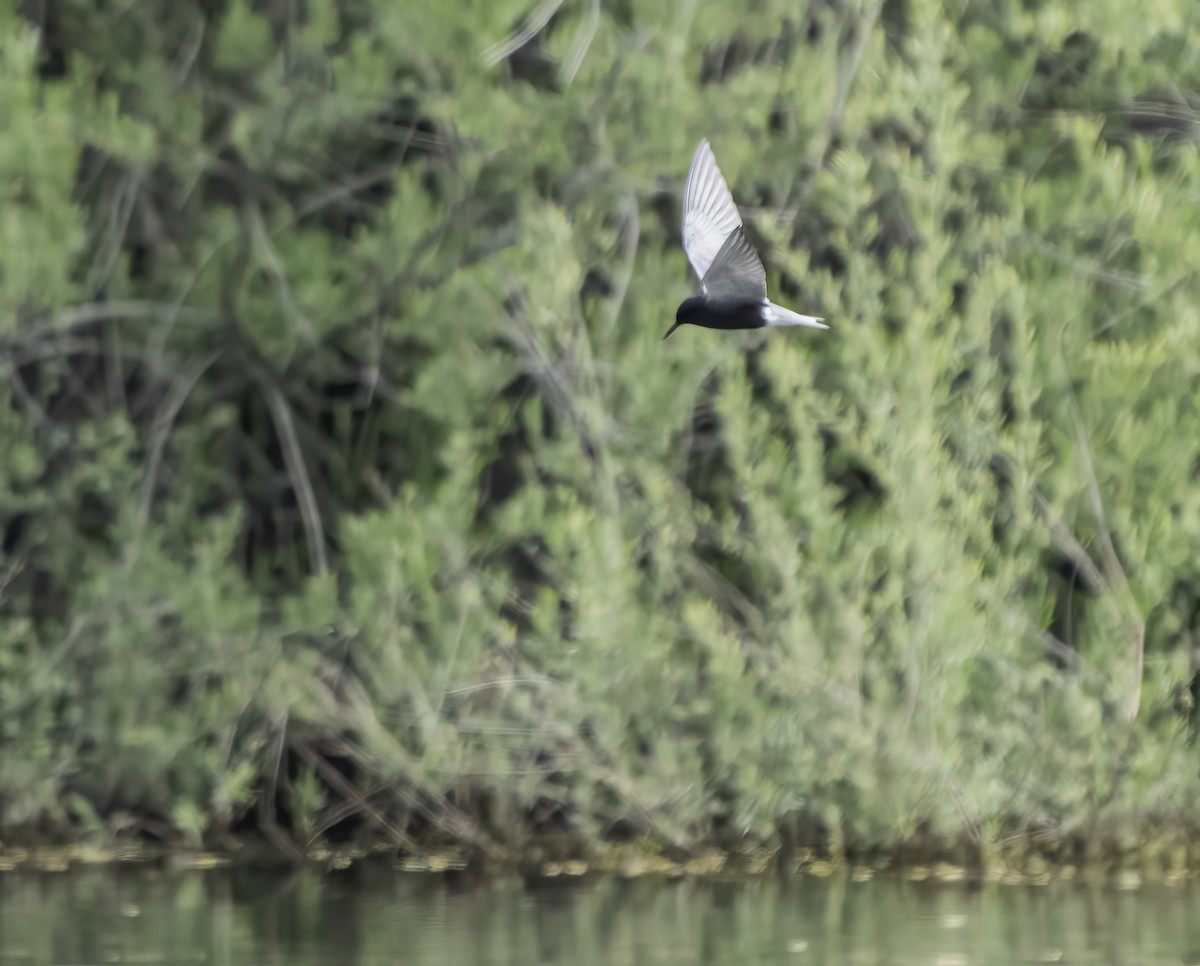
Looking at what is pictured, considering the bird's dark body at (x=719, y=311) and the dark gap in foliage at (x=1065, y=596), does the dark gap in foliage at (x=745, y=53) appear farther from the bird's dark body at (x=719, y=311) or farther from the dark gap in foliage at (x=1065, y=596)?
the bird's dark body at (x=719, y=311)

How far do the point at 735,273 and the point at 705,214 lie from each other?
13.0 inches

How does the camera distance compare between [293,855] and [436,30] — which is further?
[293,855]

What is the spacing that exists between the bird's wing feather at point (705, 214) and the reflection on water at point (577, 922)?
2684mm

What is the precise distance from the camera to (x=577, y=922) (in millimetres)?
10586

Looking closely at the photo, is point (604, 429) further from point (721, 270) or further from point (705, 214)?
point (721, 270)

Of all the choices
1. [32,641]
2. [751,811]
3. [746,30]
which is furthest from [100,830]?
[746,30]

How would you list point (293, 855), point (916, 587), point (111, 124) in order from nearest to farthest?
point (916, 587), point (111, 124), point (293, 855)

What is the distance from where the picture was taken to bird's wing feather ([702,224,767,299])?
8.91 metres

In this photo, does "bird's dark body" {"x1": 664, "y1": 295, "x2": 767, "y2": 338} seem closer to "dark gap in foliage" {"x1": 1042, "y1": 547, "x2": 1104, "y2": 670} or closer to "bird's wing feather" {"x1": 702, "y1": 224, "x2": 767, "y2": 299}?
"bird's wing feather" {"x1": 702, "y1": 224, "x2": 767, "y2": 299}

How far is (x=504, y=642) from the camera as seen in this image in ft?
38.2

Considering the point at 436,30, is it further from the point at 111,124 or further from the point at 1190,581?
the point at 1190,581

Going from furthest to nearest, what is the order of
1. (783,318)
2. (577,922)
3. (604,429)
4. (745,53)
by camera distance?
1. (745,53)
2. (604,429)
3. (577,922)
4. (783,318)

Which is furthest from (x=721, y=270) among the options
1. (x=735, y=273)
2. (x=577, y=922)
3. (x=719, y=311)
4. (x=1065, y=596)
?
(x=1065, y=596)

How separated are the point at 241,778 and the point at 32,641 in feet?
4.59
